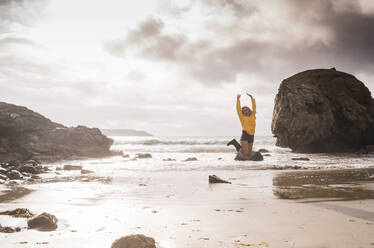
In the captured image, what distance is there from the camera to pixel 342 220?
3.27 m

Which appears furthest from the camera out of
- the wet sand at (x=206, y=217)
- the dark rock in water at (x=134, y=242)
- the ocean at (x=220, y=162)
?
the ocean at (x=220, y=162)

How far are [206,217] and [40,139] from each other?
2063 centimetres

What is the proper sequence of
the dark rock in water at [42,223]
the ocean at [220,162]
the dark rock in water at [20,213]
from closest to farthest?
the dark rock in water at [42,223], the dark rock in water at [20,213], the ocean at [220,162]

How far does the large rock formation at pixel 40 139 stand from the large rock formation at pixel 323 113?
611 inches

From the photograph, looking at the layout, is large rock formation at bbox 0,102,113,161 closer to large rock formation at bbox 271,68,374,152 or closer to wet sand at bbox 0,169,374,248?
wet sand at bbox 0,169,374,248

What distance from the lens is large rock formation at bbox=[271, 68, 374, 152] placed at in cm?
2377

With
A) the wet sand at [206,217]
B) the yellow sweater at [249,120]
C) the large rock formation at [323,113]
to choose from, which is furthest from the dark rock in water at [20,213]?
the large rock formation at [323,113]

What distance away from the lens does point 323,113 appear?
2409cm

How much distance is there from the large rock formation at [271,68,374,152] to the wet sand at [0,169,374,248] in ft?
62.8

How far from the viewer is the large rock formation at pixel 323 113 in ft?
78.0

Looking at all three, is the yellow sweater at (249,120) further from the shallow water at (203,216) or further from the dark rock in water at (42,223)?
the dark rock in water at (42,223)

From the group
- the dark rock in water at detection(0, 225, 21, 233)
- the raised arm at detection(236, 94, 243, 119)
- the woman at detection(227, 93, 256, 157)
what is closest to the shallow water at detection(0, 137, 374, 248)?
the dark rock in water at detection(0, 225, 21, 233)

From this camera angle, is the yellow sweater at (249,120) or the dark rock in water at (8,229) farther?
the yellow sweater at (249,120)

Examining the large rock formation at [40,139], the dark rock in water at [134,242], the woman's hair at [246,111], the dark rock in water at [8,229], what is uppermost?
the woman's hair at [246,111]
